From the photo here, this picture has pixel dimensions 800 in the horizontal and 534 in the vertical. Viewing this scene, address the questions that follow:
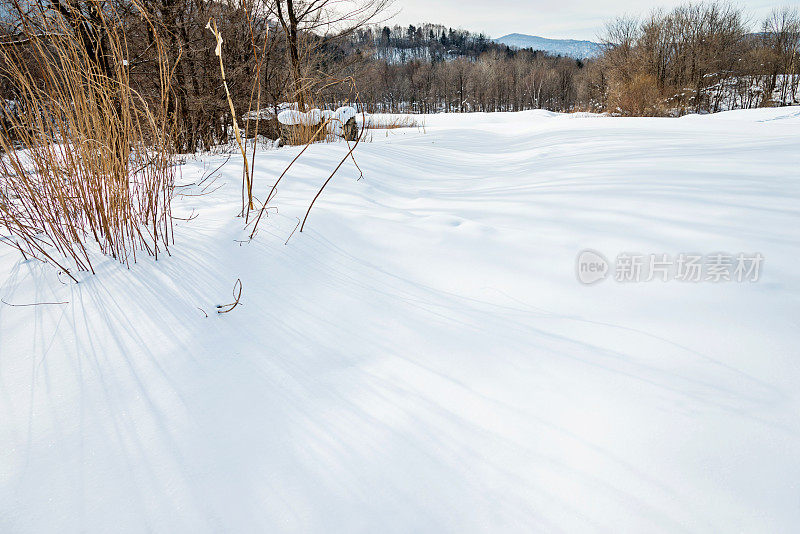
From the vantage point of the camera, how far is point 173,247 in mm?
1261

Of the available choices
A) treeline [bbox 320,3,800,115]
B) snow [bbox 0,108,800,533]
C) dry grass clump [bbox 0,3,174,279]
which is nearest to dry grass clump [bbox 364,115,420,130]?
treeline [bbox 320,3,800,115]

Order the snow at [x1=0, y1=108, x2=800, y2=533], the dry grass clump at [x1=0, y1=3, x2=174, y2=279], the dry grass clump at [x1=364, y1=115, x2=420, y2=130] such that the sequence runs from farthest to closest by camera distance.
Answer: the dry grass clump at [x1=364, y1=115, x2=420, y2=130], the dry grass clump at [x1=0, y1=3, x2=174, y2=279], the snow at [x1=0, y1=108, x2=800, y2=533]

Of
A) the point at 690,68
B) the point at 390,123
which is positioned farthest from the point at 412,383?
the point at 690,68

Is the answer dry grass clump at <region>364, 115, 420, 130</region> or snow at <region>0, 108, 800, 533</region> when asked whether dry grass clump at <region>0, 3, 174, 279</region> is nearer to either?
snow at <region>0, 108, 800, 533</region>

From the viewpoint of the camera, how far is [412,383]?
0.77 metres

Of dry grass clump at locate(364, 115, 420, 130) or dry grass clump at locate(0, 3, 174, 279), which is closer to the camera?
dry grass clump at locate(0, 3, 174, 279)

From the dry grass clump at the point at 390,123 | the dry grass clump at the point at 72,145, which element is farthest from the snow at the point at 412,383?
the dry grass clump at the point at 390,123

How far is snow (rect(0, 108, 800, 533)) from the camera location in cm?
55

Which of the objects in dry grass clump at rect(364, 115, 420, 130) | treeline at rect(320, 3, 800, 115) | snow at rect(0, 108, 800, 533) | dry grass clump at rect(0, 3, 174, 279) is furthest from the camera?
treeline at rect(320, 3, 800, 115)

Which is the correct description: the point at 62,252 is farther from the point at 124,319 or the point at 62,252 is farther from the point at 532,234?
the point at 532,234

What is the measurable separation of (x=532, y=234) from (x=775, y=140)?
2049 mm

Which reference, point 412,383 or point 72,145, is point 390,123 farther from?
point 412,383

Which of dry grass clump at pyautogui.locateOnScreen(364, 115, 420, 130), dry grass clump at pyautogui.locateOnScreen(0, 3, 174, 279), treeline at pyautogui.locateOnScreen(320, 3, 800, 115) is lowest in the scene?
dry grass clump at pyautogui.locateOnScreen(0, 3, 174, 279)

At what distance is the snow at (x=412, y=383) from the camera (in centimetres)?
55
